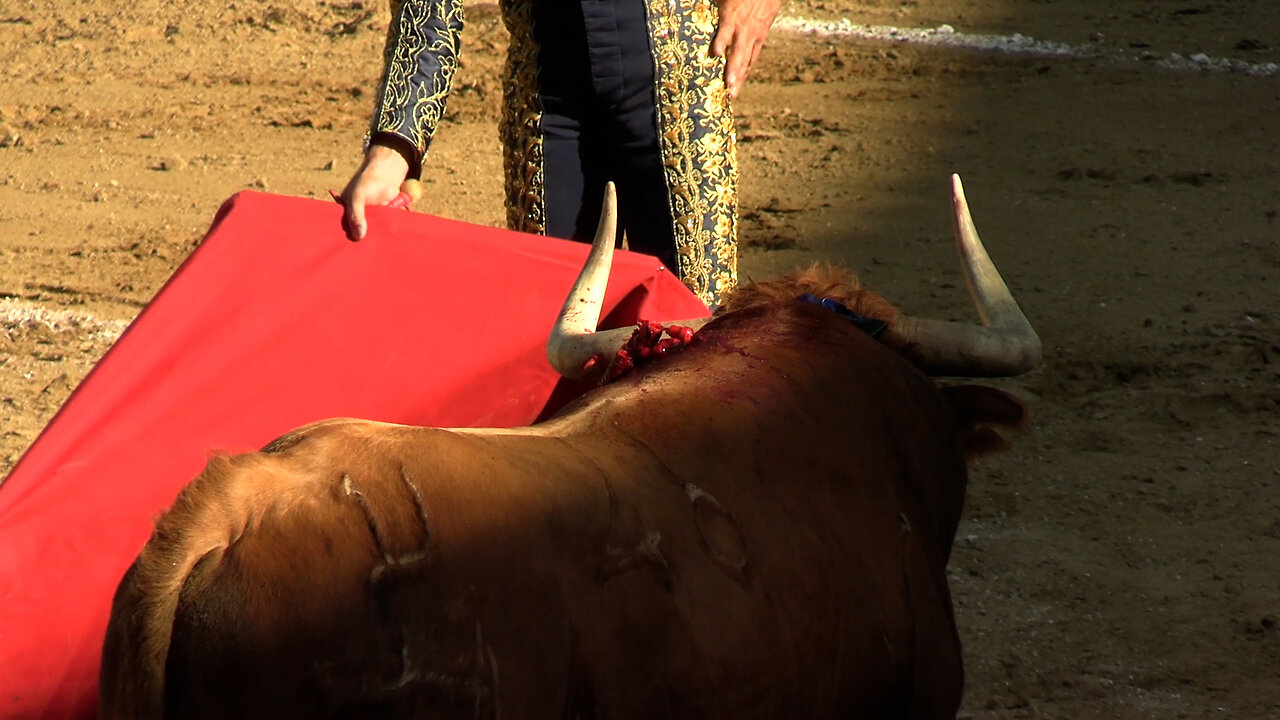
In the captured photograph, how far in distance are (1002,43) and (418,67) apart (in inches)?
166

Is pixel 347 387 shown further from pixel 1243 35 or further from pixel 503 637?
pixel 1243 35

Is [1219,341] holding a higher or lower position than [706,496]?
lower

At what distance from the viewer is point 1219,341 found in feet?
12.1

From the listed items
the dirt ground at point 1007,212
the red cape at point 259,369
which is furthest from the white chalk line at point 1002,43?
the red cape at point 259,369

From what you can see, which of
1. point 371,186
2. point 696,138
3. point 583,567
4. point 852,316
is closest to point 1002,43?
point 696,138

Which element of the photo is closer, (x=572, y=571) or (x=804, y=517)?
(x=572, y=571)

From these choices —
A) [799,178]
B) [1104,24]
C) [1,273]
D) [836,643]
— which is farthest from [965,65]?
[836,643]

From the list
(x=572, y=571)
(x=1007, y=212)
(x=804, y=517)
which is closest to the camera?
(x=572, y=571)

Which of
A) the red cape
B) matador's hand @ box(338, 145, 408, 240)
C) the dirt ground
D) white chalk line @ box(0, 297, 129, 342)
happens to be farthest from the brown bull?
white chalk line @ box(0, 297, 129, 342)

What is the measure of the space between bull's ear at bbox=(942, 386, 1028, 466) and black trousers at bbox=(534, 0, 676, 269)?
2.25 feet

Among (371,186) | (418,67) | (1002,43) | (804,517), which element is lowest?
(1002,43)

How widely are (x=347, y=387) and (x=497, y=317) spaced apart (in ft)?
0.89

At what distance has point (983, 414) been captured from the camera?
1975 millimetres

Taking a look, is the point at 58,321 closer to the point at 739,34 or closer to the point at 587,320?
the point at 739,34
